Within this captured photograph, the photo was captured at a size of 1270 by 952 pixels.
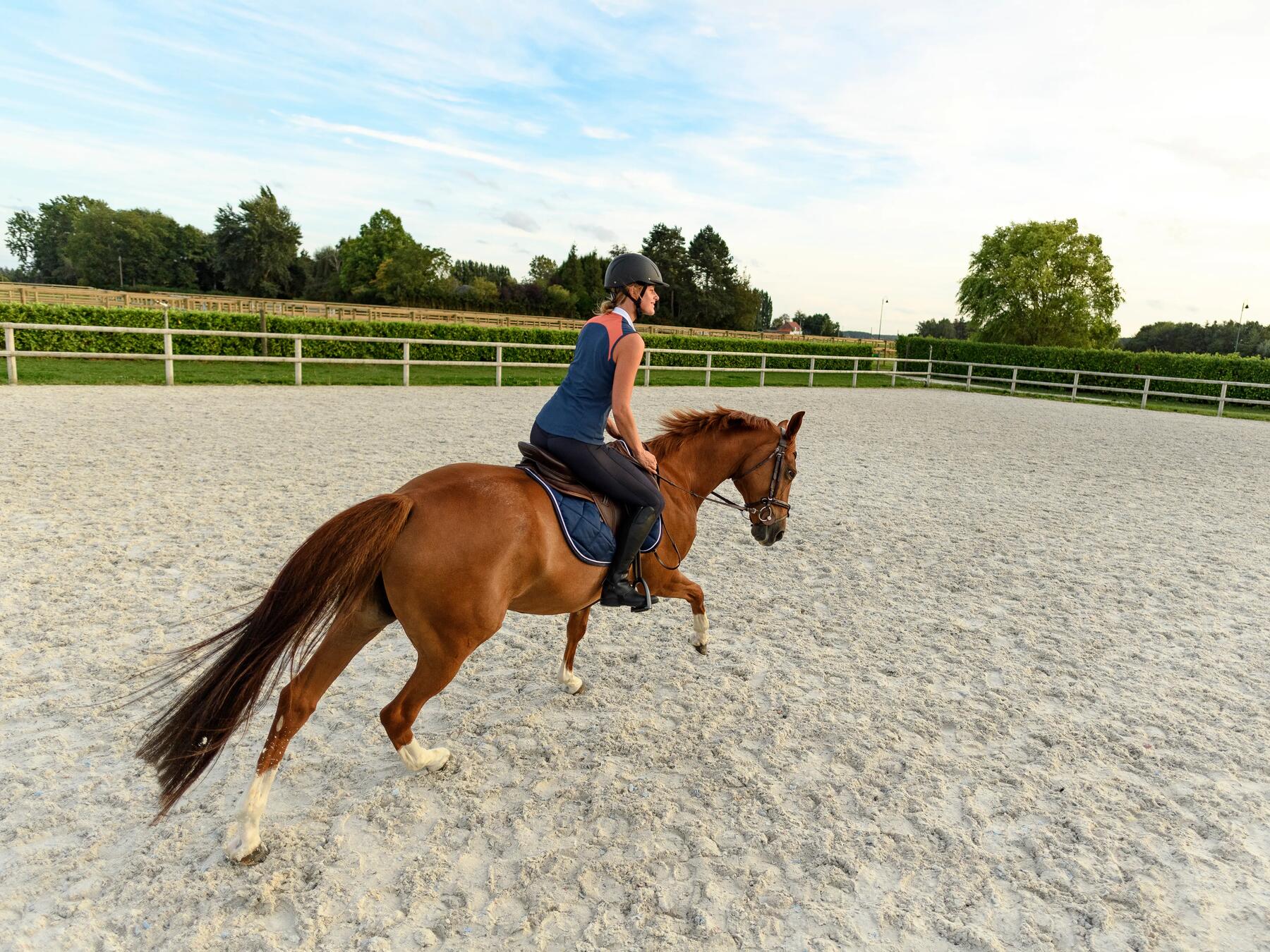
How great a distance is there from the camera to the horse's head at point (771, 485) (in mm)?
4156

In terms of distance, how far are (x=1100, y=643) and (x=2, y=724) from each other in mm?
6102

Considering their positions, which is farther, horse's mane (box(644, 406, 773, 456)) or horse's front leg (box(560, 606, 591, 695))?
horse's mane (box(644, 406, 773, 456))

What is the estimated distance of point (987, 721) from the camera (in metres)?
3.68

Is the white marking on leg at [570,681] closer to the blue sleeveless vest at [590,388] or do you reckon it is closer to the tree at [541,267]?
the blue sleeveless vest at [590,388]

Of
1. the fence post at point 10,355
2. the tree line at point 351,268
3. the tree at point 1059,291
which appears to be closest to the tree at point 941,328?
the tree line at point 351,268

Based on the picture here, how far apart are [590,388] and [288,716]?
176 centimetres

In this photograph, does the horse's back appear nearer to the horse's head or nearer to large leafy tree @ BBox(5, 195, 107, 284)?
the horse's head

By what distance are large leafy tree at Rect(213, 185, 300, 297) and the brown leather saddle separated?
76482 millimetres

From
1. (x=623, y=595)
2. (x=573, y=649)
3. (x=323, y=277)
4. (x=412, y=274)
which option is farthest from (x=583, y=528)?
(x=323, y=277)

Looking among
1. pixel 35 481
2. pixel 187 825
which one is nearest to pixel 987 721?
pixel 187 825

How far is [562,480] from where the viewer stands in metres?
3.19

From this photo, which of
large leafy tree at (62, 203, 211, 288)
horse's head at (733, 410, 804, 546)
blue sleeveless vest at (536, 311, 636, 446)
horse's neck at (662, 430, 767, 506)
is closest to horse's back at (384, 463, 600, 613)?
blue sleeveless vest at (536, 311, 636, 446)

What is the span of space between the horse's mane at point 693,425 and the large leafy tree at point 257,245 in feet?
249

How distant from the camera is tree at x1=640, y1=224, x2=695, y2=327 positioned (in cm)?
7856
